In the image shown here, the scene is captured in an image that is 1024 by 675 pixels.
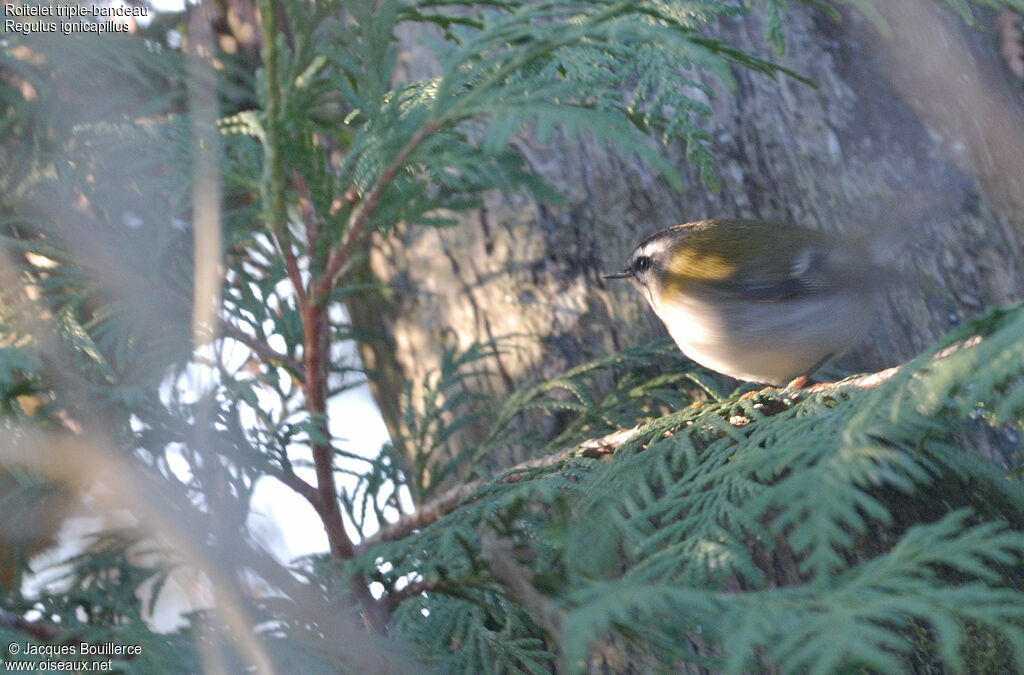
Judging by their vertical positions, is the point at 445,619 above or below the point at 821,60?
below

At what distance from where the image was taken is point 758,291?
217 centimetres

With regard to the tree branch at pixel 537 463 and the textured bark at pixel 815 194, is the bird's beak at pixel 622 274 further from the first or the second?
the tree branch at pixel 537 463

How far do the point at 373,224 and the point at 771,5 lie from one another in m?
0.67

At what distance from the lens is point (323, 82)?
135 centimetres

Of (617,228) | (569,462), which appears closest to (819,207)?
(617,228)

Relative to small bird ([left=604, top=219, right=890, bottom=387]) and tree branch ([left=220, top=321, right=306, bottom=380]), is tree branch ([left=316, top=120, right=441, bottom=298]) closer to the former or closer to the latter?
tree branch ([left=220, top=321, right=306, bottom=380])

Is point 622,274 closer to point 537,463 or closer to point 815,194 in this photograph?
point 815,194

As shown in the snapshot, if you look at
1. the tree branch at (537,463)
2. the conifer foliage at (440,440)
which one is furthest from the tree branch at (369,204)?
the tree branch at (537,463)

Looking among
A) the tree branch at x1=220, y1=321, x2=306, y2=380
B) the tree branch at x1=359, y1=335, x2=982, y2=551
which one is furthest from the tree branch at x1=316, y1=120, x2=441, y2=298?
the tree branch at x1=359, y1=335, x2=982, y2=551

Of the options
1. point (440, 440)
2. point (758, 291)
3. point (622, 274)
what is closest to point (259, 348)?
point (440, 440)

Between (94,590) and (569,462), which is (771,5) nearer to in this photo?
(569,462)

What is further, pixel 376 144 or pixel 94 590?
→ pixel 94 590

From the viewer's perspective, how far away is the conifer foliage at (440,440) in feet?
2.94

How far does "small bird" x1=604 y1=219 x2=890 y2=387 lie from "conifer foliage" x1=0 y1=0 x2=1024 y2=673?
0.14 meters
